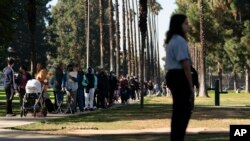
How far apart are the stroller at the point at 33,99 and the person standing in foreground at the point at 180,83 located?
12030mm

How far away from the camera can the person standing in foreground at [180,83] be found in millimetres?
8953

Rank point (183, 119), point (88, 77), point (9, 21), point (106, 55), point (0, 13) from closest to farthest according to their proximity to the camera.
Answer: point (183, 119) < point (88, 77) < point (0, 13) < point (9, 21) < point (106, 55)

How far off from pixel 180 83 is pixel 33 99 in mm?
12830

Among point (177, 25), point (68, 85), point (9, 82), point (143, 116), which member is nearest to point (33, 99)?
point (9, 82)

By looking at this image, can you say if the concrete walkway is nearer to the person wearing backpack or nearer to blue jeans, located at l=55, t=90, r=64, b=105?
blue jeans, located at l=55, t=90, r=64, b=105

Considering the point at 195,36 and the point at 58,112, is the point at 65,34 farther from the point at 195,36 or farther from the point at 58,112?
the point at 58,112

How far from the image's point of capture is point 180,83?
29.5 feet

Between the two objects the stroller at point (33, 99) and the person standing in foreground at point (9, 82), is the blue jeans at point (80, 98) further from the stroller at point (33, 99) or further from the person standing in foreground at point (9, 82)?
the person standing in foreground at point (9, 82)

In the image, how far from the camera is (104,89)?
95.6 feet

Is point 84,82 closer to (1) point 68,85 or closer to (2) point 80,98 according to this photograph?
(2) point 80,98

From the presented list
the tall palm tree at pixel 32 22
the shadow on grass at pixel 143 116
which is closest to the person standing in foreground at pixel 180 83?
the shadow on grass at pixel 143 116

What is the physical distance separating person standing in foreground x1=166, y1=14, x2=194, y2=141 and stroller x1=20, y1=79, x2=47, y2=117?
1203 cm

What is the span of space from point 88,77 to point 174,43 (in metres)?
17.6

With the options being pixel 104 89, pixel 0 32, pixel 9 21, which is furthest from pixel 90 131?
pixel 9 21
